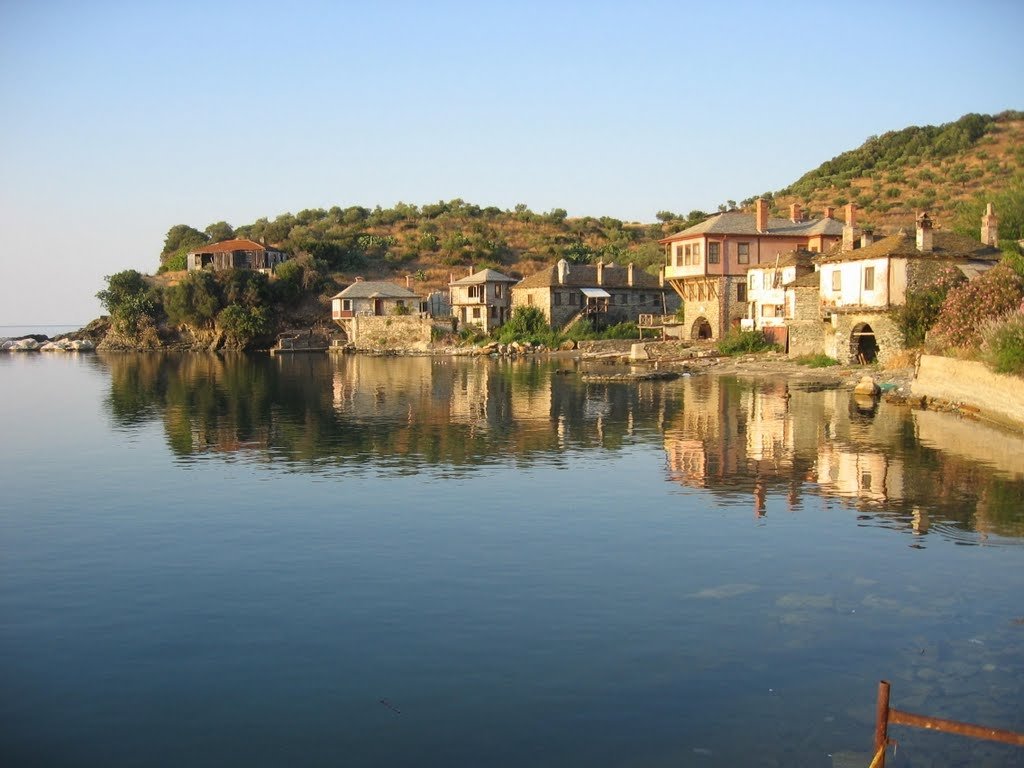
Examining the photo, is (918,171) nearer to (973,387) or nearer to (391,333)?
(391,333)

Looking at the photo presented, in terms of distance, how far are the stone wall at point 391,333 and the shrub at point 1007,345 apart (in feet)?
221

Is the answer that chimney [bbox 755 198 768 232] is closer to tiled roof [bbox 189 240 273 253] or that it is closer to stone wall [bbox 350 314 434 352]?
stone wall [bbox 350 314 434 352]

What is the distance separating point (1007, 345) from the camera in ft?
105

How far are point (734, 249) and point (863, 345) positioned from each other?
16.6 metres

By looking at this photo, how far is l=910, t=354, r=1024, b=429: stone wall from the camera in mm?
32594

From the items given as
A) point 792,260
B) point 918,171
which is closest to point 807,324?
point 792,260

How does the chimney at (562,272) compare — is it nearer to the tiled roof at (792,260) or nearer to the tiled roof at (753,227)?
the tiled roof at (753,227)

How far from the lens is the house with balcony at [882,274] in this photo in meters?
50.8

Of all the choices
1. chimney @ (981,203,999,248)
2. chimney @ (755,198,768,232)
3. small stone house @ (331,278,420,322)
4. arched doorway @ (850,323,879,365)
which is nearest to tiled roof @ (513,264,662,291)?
small stone house @ (331,278,420,322)

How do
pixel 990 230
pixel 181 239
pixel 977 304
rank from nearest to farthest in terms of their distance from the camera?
pixel 977 304, pixel 990 230, pixel 181 239

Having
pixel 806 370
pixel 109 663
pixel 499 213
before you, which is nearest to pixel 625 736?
pixel 109 663

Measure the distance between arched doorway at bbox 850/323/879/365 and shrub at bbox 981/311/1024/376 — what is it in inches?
798

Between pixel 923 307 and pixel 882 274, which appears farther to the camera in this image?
pixel 882 274

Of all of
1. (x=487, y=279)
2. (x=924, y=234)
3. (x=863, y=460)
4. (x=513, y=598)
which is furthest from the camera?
(x=487, y=279)
